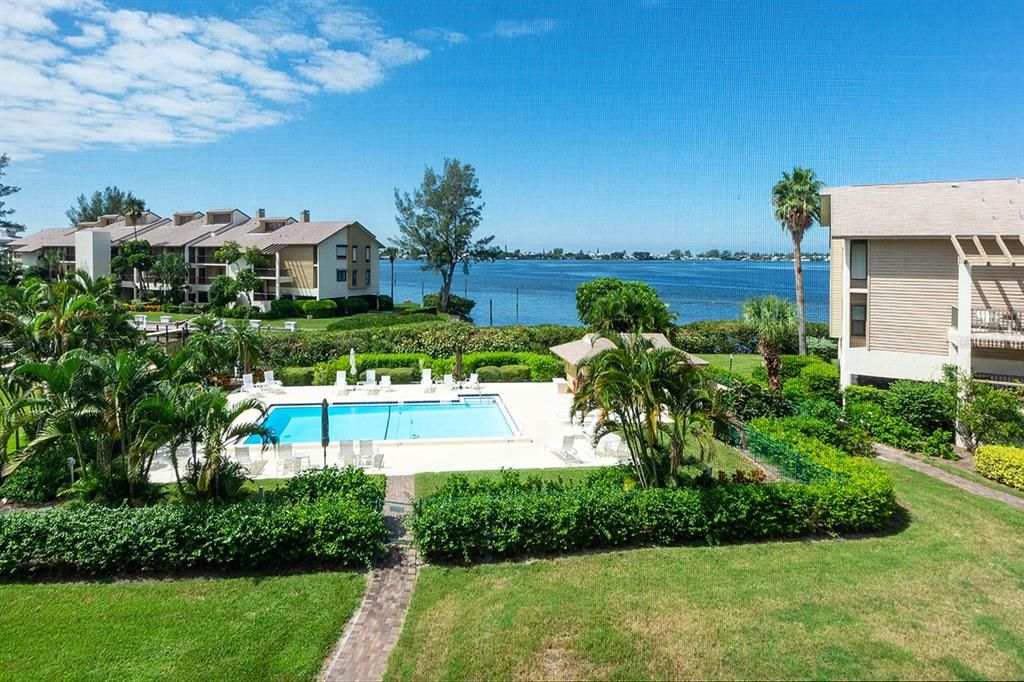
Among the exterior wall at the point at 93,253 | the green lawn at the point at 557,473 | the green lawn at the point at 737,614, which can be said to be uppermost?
the exterior wall at the point at 93,253

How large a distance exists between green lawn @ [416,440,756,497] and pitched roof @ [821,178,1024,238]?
33.6 ft

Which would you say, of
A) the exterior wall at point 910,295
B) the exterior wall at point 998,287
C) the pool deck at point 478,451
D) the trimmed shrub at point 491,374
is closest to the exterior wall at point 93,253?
the pool deck at point 478,451

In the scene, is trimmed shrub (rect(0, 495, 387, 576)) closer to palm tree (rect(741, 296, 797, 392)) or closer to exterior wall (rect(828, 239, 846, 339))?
palm tree (rect(741, 296, 797, 392))

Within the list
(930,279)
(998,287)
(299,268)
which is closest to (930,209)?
(930,279)

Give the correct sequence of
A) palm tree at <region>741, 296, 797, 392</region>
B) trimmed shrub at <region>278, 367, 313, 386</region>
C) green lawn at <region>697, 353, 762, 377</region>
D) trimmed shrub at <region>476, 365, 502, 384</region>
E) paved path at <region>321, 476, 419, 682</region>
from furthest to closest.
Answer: green lawn at <region>697, 353, 762, 377</region> → trimmed shrub at <region>476, 365, 502, 384</region> → trimmed shrub at <region>278, 367, 313, 386</region> → palm tree at <region>741, 296, 797, 392</region> → paved path at <region>321, 476, 419, 682</region>

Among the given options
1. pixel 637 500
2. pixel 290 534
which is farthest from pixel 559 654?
pixel 290 534

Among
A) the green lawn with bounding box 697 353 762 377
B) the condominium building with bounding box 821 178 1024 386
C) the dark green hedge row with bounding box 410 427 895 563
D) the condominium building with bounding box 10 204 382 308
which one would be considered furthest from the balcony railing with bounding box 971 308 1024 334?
the condominium building with bounding box 10 204 382 308

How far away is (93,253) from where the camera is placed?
195 ft

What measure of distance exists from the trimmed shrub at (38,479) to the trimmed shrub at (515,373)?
17625mm

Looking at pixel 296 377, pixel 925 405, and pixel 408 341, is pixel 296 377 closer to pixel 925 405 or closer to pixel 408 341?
pixel 408 341

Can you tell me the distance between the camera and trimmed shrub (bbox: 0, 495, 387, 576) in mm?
10570

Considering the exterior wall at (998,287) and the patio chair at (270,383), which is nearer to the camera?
the exterior wall at (998,287)

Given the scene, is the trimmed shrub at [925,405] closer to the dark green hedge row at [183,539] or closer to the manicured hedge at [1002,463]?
the manicured hedge at [1002,463]

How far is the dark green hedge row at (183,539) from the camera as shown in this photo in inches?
416
